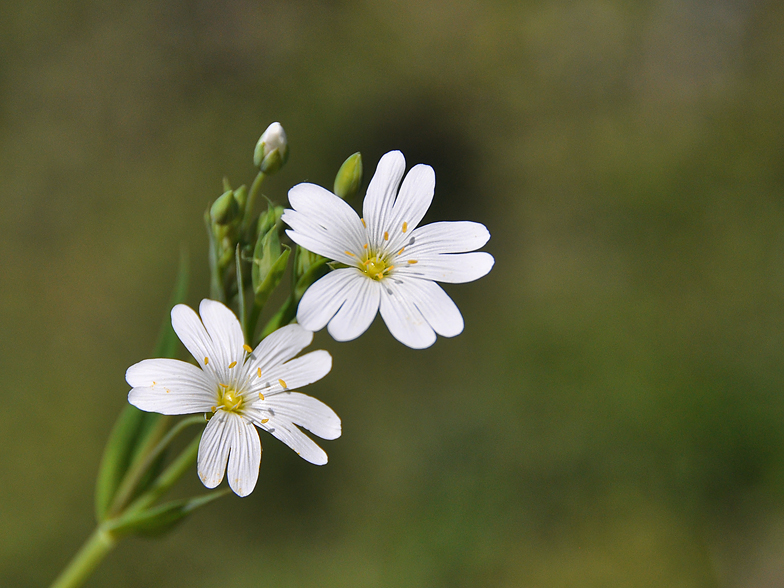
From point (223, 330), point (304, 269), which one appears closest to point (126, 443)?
point (223, 330)

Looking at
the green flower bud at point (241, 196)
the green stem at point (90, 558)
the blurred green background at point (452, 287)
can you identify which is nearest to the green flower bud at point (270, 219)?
the green flower bud at point (241, 196)

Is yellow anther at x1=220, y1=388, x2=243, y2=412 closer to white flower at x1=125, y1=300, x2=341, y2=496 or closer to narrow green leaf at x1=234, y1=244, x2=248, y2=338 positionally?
white flower at x1=125, y1=300, x2=341, y2=496

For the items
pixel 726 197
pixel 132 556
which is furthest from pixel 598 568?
pixel 726 197

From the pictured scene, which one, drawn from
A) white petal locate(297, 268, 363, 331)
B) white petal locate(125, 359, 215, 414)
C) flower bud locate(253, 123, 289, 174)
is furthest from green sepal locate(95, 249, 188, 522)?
white petal locate(297, 268, 363, 331)

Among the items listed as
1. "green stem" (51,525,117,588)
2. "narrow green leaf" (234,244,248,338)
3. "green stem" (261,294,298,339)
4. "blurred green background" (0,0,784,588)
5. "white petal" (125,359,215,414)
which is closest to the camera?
"white petal" (125,359,215,414)

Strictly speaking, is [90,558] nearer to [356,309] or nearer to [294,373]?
[294,373]

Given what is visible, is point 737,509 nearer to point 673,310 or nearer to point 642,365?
point 642,365
